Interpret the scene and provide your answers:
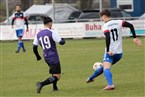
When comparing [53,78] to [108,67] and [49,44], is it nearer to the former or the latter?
[49,44]

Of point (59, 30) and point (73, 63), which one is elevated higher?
point (73, 63)

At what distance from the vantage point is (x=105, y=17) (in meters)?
12.1

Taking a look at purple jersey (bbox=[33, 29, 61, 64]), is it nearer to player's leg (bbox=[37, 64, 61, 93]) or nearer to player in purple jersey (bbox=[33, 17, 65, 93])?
player in purple jersey (bbox=[33, 17, 65, 93])

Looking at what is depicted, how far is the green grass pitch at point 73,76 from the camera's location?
12016mm

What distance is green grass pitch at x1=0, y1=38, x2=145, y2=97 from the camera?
12.0m

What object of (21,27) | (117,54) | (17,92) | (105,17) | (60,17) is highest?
(105,17)

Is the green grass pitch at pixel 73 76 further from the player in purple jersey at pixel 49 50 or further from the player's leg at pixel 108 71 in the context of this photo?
the player in purple jersey at pixel 49 50

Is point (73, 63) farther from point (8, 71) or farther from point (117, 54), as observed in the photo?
point (117, 54)

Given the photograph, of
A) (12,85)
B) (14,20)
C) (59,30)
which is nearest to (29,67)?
(12,85)

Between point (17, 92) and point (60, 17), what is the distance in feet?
100

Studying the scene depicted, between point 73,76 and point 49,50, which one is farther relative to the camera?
point 73,76

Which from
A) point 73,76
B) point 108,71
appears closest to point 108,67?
point 108,71

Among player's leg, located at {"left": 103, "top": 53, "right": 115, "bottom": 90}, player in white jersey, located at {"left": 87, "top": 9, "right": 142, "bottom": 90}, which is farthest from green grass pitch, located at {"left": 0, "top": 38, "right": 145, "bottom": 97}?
player in white jersey, located at {"left": 87, "top": 9, "right": 142, "bottom": 90}

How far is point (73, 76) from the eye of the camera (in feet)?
50.1
